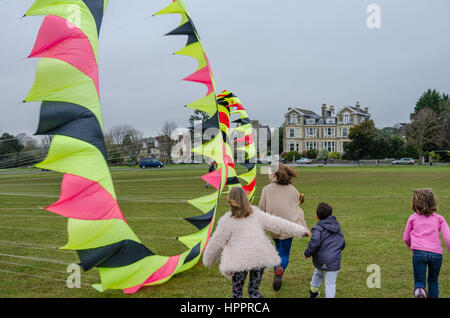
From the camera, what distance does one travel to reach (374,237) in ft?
26.8

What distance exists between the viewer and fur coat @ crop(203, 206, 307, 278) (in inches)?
153

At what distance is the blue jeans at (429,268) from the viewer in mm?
4301

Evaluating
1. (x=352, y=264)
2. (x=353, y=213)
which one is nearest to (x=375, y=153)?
(x=353, y=213)

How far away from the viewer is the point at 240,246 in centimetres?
393

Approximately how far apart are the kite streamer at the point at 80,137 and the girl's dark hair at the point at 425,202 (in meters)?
3.54

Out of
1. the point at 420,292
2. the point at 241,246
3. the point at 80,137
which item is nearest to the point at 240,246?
the point at 241,246

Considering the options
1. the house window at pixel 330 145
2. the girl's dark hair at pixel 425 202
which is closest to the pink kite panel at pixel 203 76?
the girl's dark hair at pixel 425 202

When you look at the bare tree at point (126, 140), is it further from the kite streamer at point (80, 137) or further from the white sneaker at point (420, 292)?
the white sneaker at point (420, 292)

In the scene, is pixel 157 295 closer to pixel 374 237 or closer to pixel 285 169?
pixel 285 169

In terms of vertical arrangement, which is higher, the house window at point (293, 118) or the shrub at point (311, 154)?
the house window at point (293, 118)

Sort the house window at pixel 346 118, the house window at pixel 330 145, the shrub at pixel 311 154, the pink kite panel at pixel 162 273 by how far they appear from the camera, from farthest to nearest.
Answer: the house window at pixel 330 145
the house window at pixel 346 118
the shrub at pixel 311 154
the pink kite panel at pixel 162 273

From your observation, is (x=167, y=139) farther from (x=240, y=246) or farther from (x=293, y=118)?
(x=293, y=118)

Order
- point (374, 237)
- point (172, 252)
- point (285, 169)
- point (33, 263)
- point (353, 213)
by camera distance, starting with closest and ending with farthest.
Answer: point (285, 169), point (33, 263), point (172, 252), point (374, 237), point (353, 213)
